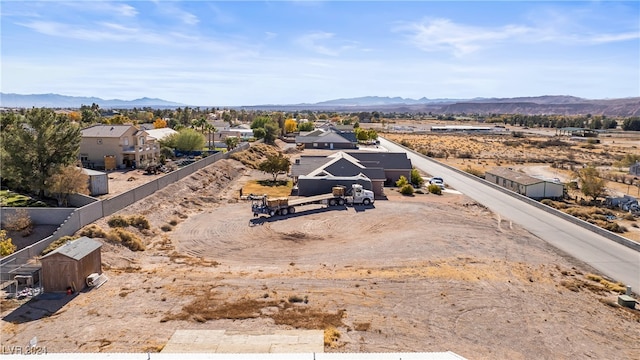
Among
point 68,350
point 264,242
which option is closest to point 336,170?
point 264,242

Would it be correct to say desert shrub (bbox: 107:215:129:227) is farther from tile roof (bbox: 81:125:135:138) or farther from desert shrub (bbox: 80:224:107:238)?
tile roof (bbox: 81:125:135:138)

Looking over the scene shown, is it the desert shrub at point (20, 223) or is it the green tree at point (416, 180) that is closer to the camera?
the desert shrub at point (20, 223)

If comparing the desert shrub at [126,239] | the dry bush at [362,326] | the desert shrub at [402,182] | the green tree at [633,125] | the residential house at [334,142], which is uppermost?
the green tree at [633,125]

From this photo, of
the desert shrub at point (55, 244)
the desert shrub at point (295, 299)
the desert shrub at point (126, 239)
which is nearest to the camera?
A: the desert shrub at point (295, 299)

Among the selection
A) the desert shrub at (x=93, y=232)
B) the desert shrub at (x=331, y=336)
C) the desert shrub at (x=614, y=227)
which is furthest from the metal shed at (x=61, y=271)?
the desert shrub at (x=614, y=227)

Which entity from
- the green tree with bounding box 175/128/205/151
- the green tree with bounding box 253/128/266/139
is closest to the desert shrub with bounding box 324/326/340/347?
the green tree with bounding box 175/128/205/151

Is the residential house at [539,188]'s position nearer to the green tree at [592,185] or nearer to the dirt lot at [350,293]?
the green tree at [592,185]

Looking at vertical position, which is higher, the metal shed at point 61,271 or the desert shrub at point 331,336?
the metal shed at point 61,271
